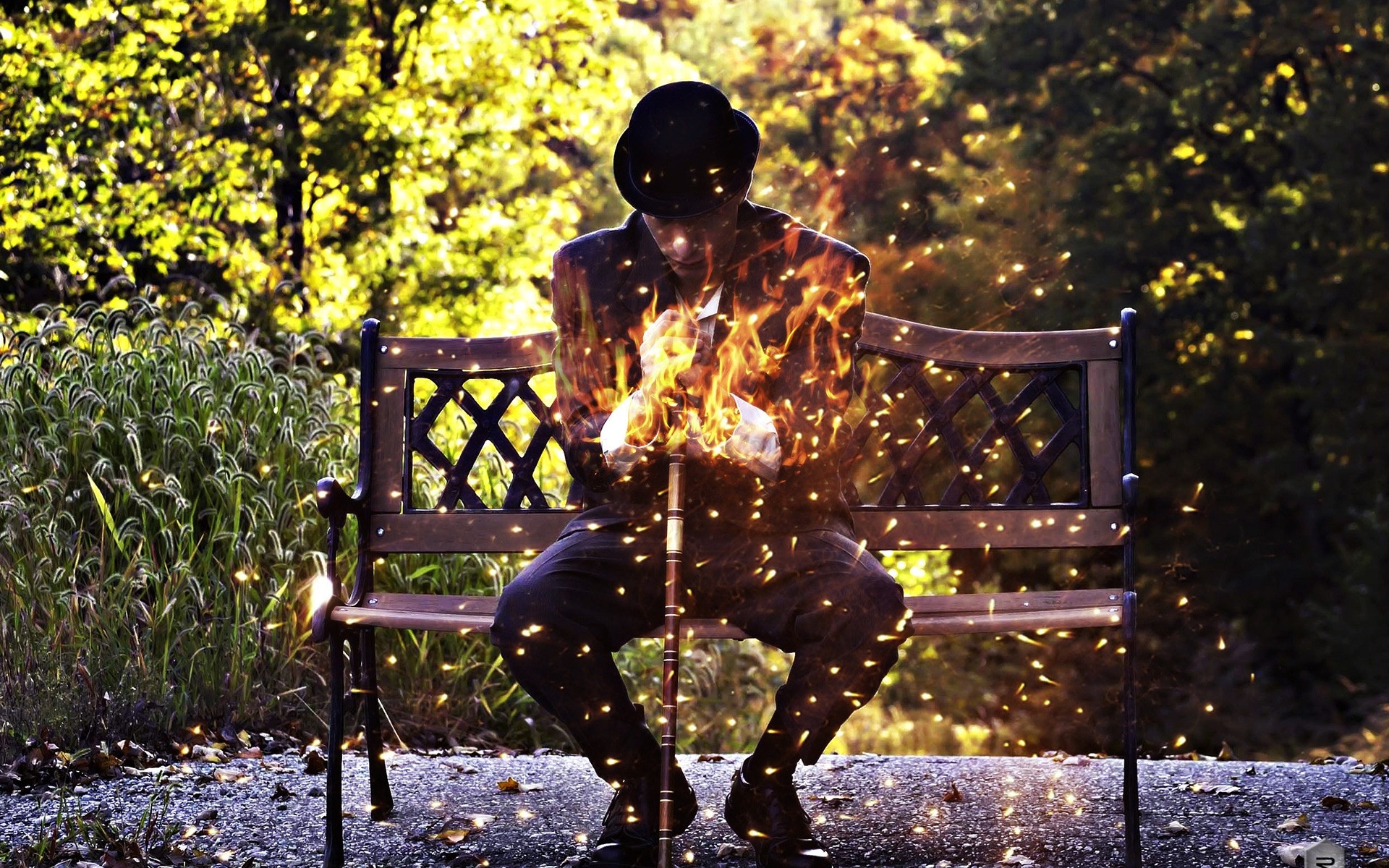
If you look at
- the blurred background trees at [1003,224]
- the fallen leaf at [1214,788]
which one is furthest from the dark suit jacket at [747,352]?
the blurred background trees at [1003,224]

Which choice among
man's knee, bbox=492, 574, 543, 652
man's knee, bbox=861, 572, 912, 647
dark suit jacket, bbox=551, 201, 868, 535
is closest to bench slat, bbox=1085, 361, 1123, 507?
dark suit jacket, bbox=551, 201, 868, 535

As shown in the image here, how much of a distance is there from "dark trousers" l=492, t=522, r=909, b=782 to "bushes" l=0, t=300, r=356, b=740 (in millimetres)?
2610

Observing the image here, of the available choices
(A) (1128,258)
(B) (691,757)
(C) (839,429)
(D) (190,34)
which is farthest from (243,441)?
(A) (1128,258)

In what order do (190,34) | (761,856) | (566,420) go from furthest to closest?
(190,34), (566,420), (761,856)

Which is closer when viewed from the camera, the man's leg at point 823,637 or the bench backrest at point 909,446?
the man's leg at point 823,637

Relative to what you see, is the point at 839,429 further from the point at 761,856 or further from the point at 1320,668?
the point at 1320,668

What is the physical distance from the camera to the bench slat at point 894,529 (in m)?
4.36

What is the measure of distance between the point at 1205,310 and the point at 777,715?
1134cm

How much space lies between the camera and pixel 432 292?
11.4 metres

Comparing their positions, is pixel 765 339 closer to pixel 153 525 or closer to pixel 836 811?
pixel 836 811

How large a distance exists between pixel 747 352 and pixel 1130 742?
132 cm

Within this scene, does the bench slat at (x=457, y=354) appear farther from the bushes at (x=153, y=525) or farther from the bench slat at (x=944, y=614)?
the bushes at (x=153, y=525)

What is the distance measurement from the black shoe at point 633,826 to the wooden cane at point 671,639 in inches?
3.8

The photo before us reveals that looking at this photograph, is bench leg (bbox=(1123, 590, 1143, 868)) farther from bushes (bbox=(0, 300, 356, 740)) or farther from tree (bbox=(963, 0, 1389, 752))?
tree (bbox=(963, 0, 1389, 752))
